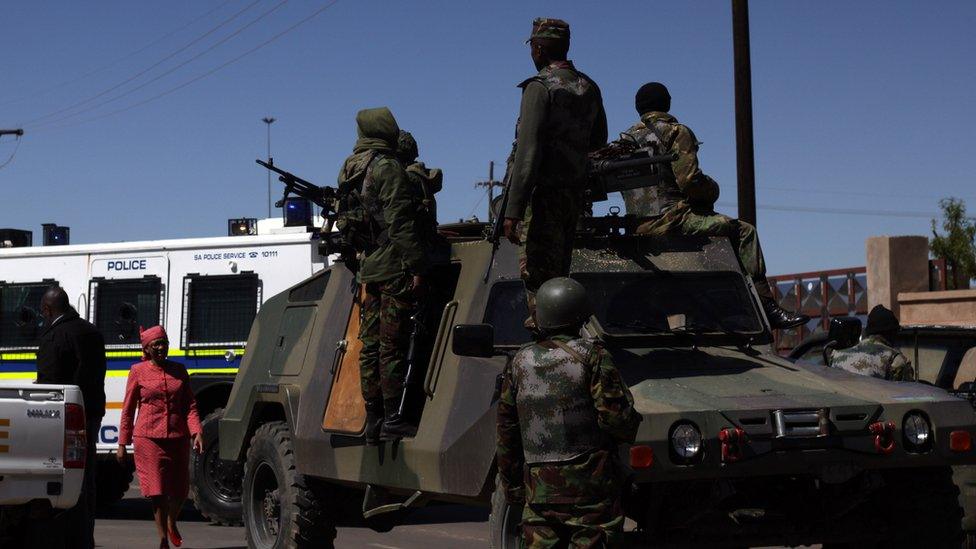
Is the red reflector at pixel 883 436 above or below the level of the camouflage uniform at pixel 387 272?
below

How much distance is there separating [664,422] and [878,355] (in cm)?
449

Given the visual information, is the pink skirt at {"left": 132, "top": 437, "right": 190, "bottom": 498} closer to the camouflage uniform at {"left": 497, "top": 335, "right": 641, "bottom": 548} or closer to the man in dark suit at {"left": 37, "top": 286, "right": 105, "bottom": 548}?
the man in dark suit at {"left": 37, "top": 286, "right": 105, "bottom": 548}

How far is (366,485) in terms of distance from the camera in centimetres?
971

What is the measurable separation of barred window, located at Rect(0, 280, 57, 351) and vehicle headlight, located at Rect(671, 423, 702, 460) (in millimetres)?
10893

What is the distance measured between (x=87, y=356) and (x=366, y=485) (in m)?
2.82

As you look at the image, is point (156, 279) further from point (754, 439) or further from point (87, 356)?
point (754, 439)

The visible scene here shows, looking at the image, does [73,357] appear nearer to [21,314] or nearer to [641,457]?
[641,457]

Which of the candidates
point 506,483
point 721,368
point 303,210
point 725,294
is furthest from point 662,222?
point 303,210

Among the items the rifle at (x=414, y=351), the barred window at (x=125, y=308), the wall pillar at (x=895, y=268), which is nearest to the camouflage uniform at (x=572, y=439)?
the rifle at (x=414, y=351)

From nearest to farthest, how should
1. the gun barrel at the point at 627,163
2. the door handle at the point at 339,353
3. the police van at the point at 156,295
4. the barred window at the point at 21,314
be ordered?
the gun barrel at the point at 627,163 < the door handle at the point at 339,353 < the police van at the point at 156,295 < the barred window at the point at 21,314

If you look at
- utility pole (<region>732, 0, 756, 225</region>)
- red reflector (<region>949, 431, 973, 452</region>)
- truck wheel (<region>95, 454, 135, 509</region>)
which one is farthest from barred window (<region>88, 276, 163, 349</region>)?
red reflector (<region>949, 431, 973, 452</region>)

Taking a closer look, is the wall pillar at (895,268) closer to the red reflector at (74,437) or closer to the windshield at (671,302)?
the windshield at (671,302)

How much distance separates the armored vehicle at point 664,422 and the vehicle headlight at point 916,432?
0.4 inches

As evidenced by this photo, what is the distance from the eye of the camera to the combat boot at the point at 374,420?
942 centimetres
